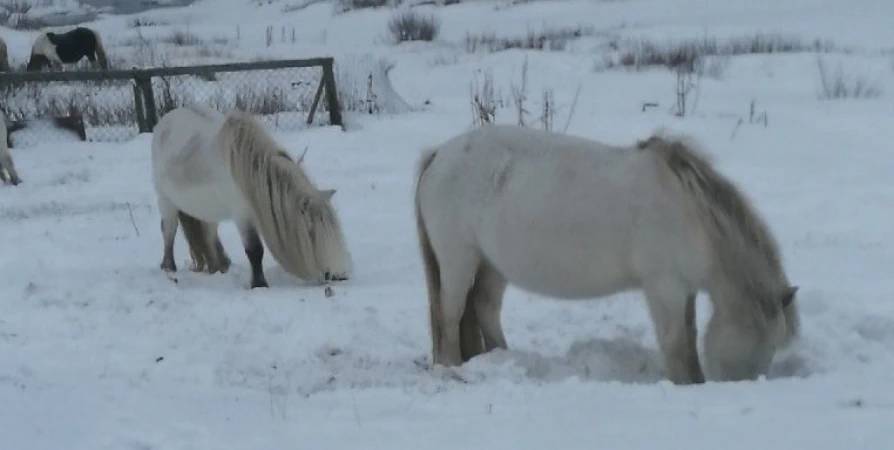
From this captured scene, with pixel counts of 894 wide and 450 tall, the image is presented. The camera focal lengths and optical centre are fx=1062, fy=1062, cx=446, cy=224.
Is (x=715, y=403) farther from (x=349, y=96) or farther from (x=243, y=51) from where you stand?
(x=243, y=51)

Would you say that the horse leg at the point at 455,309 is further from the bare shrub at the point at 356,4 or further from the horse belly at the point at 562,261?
the bare shrub at the point at 356,4

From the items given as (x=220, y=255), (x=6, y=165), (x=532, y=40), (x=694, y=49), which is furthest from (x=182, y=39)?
(x=220, y=255)

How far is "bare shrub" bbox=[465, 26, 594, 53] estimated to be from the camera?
23.2 metres

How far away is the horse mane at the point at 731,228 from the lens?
14.4 feet

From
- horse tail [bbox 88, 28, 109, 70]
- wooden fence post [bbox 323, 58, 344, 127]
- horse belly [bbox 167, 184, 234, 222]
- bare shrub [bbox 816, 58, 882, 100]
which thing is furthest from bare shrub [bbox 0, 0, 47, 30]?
horse belly [bbox 167, 184, 234, 222]

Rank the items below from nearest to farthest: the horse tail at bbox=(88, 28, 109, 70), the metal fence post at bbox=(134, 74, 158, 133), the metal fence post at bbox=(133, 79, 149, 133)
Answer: the metal fence post at bbox=(133, 79, 149, 133), the metal fence post at bbox=(134, 74, 158, 133), the horse tail at bbox=(88, 28, 109, 70)

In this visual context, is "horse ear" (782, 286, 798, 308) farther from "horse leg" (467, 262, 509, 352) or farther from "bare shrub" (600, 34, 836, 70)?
"bare shrub" (600, 34, 836, 70)

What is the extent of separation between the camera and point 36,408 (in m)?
3.69

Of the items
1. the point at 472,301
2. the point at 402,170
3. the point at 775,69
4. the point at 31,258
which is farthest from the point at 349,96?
the point at 472,301

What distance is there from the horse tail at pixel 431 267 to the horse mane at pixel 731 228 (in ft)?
4.44

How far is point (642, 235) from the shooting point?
4395 millimetres

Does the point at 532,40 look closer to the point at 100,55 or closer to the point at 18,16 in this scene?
the point at 100,55

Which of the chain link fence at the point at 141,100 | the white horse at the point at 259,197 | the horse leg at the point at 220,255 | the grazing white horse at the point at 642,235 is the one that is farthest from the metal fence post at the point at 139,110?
the grazing white horse at the point at 642,235

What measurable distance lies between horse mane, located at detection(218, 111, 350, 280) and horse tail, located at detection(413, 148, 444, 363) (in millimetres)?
1941
